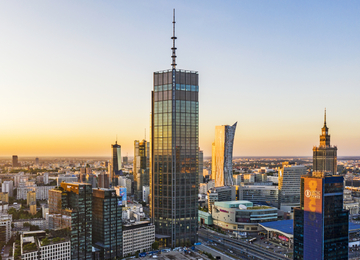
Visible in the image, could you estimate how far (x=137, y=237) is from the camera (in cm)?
9519

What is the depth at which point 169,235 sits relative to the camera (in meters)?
99.4

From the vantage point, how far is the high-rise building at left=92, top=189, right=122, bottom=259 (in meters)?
88.7

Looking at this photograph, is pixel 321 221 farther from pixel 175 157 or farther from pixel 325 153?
pixel 325 153

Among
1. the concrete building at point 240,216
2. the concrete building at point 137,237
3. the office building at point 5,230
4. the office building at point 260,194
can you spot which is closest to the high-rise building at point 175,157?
the concrete building at point 137,237

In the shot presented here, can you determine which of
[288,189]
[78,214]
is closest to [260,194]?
[288,189]

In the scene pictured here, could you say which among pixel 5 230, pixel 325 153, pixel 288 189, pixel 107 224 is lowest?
pixel 5 230

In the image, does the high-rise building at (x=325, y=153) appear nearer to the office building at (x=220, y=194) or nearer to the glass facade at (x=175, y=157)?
the office building at (x=220, y=194)

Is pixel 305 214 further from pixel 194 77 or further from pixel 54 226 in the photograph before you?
pixel 54 226

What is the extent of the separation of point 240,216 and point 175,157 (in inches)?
1768

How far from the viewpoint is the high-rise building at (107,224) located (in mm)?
88688

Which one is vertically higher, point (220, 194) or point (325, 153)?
point (325, 153)

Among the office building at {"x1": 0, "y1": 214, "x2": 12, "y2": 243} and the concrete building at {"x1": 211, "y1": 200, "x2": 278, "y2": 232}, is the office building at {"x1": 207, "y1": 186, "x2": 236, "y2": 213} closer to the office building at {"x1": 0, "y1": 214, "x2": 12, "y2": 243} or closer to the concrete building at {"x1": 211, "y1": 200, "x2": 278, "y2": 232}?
the concrete building at {"x1": 211, "y1": 200, "x2": 278, "y2": 232}

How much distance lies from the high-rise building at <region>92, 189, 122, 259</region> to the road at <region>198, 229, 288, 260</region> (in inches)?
1308

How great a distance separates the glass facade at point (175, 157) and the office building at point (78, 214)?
73.9ft
